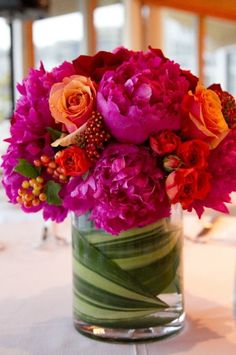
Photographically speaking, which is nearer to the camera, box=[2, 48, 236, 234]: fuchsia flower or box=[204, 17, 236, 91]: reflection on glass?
box=[2, 48, 236, 234]: fuchsia flower

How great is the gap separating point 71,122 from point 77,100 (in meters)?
0.03

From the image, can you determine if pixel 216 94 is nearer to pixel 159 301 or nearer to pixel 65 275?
pixel 159 301

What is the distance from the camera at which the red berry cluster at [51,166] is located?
591 mm

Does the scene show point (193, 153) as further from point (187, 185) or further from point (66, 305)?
point (66, 305)

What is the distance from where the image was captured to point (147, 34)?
239 inches

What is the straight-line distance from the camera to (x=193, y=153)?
1.87 ft

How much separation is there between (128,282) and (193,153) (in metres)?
0.17

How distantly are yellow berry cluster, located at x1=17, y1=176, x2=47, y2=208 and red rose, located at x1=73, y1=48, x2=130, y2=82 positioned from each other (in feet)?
0.44

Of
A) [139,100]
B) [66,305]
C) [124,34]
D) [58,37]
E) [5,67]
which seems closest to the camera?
[139,100]

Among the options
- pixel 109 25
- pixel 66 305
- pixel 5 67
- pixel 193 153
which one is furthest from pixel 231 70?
pixel 193 153

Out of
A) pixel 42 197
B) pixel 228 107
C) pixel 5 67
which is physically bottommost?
pixel 42 197

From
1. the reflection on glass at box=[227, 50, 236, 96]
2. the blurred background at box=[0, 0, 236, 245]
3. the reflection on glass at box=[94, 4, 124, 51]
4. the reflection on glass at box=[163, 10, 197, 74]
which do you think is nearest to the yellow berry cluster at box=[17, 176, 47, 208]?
the blurred background at box=[0, 0, 236, 245]

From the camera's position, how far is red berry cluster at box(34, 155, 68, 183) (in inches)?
23.3

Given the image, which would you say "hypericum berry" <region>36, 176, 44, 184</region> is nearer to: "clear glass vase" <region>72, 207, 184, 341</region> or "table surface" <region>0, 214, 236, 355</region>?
"clear glass vase" <region>72, 207, 184, 341</region>
